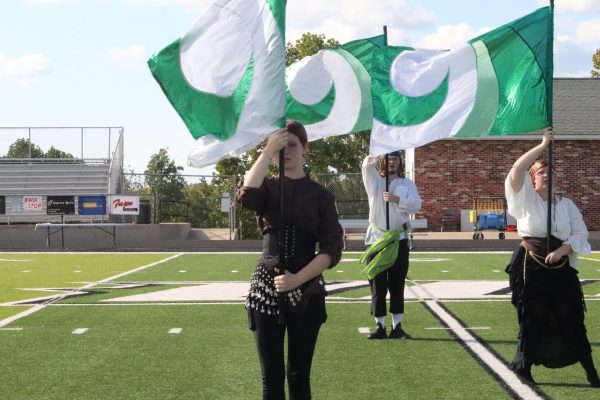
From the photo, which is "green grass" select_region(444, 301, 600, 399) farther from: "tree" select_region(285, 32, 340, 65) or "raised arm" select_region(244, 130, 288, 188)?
"tree" select_region(285, 32, 340, 65)

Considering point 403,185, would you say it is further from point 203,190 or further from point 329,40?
point 329,40

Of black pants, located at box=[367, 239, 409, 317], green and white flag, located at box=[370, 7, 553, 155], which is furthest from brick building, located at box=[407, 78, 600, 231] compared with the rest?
green and white flag, located at box=[370, 7, 553, 155]

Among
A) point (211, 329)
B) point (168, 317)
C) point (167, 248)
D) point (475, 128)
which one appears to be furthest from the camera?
point (167, 248)

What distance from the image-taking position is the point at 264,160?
5.35 metres

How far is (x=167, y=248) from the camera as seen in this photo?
30938mm

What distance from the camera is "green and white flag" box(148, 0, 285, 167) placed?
6.10 m

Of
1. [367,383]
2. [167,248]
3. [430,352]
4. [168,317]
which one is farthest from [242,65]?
[167,248]

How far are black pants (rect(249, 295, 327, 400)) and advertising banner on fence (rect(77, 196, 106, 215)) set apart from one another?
95.4 ft

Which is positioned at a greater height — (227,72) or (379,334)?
(227,72)

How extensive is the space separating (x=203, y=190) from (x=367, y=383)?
35.6m

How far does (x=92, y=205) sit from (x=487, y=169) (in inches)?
577

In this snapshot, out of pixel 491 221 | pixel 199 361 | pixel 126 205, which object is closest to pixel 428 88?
pixel 199 361

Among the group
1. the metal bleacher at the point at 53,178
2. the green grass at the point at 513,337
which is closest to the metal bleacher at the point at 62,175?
the metal bleacher at the point at 53,178

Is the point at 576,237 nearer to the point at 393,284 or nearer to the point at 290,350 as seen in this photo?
the point at 393,284
